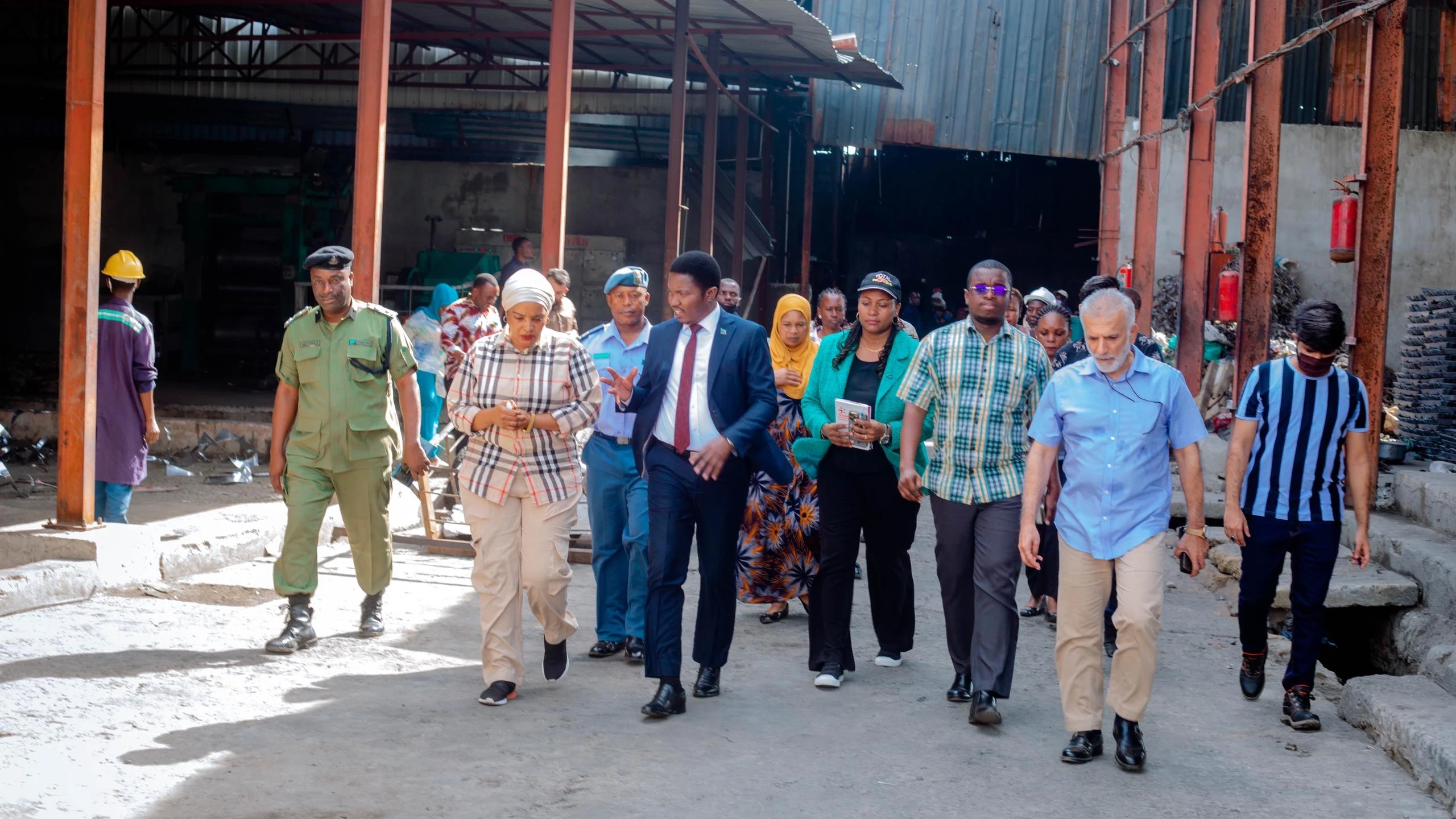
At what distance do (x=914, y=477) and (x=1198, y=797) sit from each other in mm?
1752

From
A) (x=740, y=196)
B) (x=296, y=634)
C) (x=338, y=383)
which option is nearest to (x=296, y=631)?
(x=296, y=634)

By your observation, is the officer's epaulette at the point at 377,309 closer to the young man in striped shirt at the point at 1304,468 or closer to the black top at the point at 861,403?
the black top at the point at 861,403

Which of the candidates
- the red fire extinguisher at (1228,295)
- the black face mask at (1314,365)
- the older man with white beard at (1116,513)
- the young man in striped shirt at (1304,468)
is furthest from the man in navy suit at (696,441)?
the red fire extinguisher at (1228,295)

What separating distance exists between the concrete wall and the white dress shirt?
1694cm

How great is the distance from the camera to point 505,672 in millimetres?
5590

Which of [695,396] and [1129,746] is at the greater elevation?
[695,396]

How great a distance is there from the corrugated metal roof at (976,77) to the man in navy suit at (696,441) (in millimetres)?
17472

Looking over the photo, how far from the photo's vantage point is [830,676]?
19.9 ft

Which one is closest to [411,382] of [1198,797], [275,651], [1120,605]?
[275,651]

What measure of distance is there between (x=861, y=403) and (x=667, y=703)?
65.8 inches

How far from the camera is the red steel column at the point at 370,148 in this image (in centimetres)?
885

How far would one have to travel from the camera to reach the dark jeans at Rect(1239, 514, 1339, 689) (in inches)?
227

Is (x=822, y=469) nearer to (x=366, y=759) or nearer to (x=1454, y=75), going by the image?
(x=366, y=759)

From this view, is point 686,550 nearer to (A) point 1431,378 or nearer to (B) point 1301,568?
(B) point 1301,568
